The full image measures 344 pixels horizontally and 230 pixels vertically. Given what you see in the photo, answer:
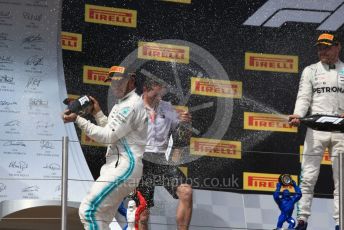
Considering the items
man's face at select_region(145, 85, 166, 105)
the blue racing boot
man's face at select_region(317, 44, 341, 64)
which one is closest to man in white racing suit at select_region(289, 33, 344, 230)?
man's face at select_region(317, 44, 341, 64)

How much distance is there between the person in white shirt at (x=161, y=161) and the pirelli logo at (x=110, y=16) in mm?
632

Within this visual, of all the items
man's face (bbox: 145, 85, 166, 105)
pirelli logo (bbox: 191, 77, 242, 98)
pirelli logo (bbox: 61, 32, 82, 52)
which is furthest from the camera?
pirelli logo (bbox: 191, 77, 242, 98)

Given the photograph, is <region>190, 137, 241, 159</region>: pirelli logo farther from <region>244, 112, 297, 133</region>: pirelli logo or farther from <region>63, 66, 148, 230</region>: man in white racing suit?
<region>63, 66, 148, 230</region>: man in white racing suit

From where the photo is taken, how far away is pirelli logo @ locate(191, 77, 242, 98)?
353 inches

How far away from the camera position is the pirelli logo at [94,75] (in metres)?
8.60

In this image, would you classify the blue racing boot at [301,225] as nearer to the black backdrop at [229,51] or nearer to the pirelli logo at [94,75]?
the black backdrop at [229,51]

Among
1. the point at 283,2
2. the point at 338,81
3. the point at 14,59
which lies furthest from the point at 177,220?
the point at 283,2

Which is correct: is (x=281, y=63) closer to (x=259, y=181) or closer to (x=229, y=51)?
(x=229, y=51)

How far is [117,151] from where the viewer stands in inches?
258

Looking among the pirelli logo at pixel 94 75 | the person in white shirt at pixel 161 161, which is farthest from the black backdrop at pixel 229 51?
the person in white shirt at pixel 161 161

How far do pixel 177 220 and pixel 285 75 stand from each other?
2298 mm

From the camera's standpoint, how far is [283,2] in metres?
9.19

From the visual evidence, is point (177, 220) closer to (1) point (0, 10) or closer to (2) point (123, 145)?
(2) point (123, 145)

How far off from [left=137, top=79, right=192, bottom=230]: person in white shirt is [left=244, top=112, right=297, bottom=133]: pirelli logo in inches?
32.5
